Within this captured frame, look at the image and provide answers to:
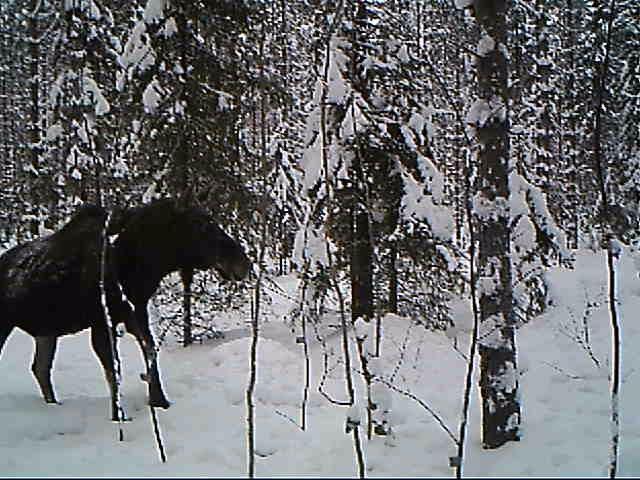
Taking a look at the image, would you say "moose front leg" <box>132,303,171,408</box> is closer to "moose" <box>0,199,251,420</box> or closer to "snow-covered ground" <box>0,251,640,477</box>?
"moose" <box>0,199,251,420</box>

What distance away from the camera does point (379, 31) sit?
35.9 ft

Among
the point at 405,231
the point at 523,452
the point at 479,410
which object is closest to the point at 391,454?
the point at 523,452

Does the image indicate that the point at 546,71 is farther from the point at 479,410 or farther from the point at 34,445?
the point at 34,445

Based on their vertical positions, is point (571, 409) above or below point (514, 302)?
below

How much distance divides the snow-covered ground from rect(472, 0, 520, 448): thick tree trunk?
0.61m

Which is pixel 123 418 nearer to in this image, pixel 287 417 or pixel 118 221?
pixel 287 417

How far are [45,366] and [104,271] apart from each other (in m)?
1.64

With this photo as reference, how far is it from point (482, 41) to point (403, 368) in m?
5.07

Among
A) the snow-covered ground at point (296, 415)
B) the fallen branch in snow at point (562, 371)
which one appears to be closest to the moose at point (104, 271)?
the snow-covered ground at point (296, 415)

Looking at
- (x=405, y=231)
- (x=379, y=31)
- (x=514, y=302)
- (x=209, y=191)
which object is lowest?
(x=514, y=302)

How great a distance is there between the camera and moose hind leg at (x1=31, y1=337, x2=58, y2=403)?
726 centimetres

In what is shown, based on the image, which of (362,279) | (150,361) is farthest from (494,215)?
(362,279)

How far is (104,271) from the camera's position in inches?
258

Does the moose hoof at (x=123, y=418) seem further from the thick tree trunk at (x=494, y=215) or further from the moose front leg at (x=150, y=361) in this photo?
the thick tree trunk at (x=494, y=215)
